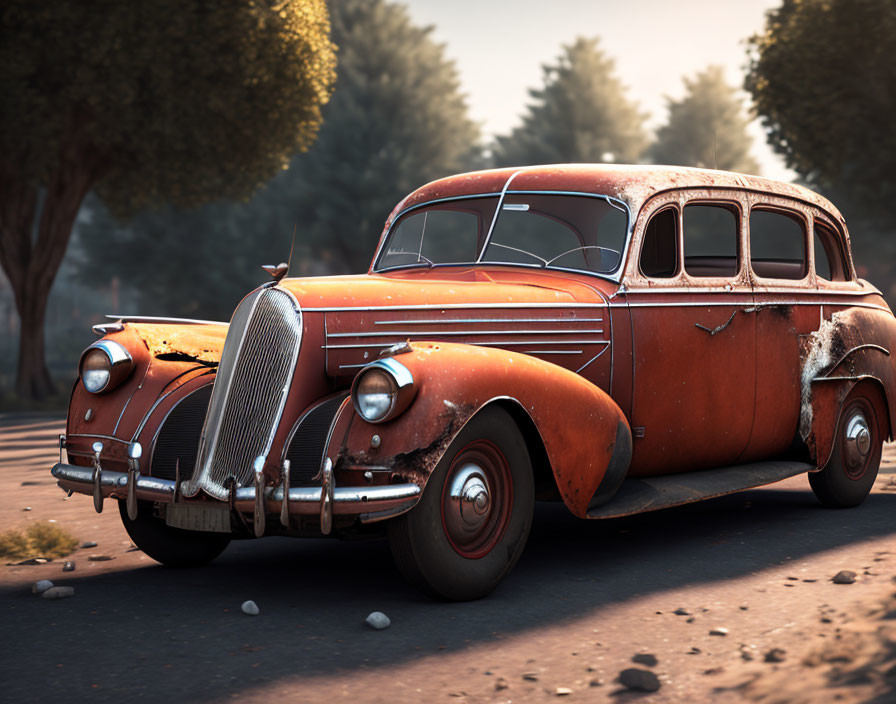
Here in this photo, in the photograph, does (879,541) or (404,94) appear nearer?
(879,541)

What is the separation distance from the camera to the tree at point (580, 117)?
166ft

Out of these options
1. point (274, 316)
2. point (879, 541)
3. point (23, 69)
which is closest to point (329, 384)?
point (274, 316)

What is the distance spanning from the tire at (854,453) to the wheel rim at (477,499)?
3.17m

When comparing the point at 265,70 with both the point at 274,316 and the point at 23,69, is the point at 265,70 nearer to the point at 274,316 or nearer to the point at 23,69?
the point at 23,69

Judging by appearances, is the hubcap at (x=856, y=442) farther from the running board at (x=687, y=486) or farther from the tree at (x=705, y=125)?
the tree at (x=705, y=125)

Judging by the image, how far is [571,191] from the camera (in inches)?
256

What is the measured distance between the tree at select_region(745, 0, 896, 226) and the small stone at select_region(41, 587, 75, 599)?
18052 millimetres

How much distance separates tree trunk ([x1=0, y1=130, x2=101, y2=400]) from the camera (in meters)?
20.8

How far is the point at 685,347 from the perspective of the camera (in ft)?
20.7

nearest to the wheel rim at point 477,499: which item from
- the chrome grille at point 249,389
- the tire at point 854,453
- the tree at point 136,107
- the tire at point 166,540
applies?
the chrome grille at point 249,389

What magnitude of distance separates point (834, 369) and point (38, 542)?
5.11 metres

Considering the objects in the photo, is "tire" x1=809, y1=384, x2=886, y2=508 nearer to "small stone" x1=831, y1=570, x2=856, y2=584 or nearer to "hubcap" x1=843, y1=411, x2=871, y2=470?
"hubcap" x1=843, y1=411, x2=871, y2=470

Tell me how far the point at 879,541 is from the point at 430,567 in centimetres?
293

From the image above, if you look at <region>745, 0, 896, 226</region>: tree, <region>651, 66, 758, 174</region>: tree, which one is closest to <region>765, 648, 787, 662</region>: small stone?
<region>745, 0, 896, 226</region>: tree
